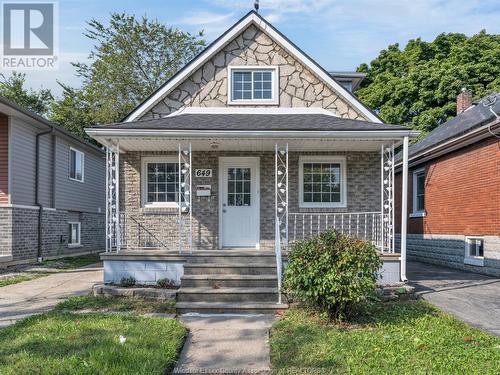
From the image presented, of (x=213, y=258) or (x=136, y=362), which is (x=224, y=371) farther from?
(x=213, y=258)

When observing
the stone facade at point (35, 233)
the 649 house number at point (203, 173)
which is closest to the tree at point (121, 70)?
the stone facade at point (35, 233)

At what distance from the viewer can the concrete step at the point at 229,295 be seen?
7.18 m

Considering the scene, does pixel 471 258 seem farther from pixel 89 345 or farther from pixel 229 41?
pixel 89 345

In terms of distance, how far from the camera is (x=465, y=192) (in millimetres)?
11695

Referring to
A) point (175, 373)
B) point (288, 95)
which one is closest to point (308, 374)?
point (175, 373)

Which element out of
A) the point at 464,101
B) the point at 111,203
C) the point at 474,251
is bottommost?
the point at 474,251

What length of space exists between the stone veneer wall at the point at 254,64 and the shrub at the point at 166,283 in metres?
4.32

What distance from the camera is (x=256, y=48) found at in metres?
10.8

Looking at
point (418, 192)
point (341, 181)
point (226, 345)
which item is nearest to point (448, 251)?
point (418, 192)

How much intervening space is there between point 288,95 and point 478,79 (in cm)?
1741

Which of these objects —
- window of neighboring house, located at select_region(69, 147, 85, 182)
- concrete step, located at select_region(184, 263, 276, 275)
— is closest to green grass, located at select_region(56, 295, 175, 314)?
concrete step, located at select_region(184, 263, 276, 275)

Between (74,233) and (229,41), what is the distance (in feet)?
33.7

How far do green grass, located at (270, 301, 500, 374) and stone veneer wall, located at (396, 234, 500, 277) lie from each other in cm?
473

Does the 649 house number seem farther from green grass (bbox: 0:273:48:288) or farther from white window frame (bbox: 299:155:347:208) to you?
green grass (bbox: 0:273:48:288)
